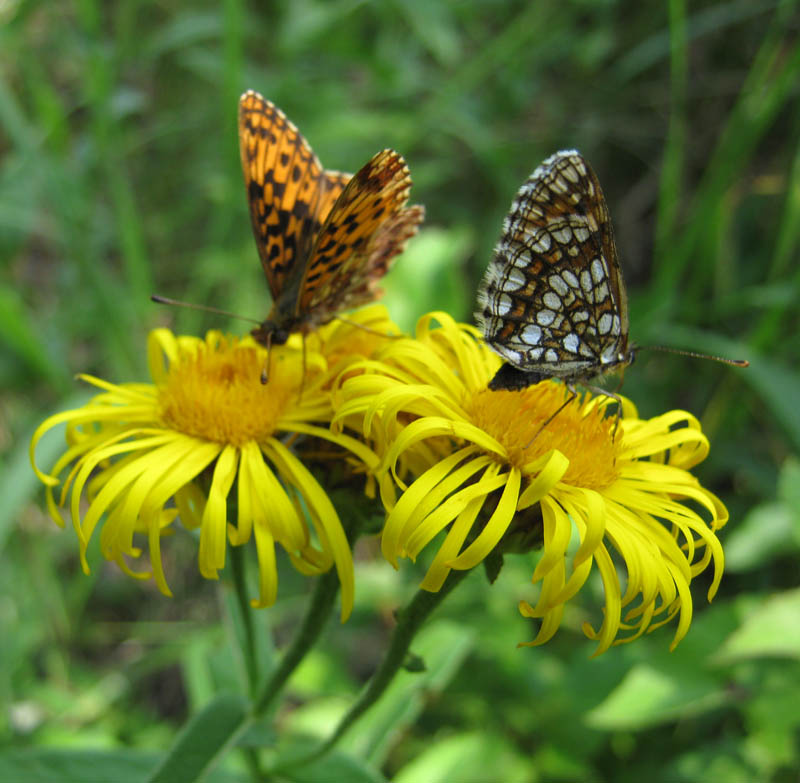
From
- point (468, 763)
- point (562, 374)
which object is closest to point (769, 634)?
point (468, 763)

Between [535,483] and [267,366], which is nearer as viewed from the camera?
[535,483]

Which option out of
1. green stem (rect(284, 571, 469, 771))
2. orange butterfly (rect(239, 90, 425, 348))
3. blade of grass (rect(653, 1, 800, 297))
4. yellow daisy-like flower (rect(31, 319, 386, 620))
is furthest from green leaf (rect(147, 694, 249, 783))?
blade of grass (rect(653, 1, 800, 297))

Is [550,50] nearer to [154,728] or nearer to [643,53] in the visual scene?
[643,53]

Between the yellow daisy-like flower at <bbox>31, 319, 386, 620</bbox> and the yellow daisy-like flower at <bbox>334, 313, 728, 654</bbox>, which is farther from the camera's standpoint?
the yellow daisy-like flower at <bbox>31, 319, 386, 620</bbox>

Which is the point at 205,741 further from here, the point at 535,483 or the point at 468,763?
the point at 468,763

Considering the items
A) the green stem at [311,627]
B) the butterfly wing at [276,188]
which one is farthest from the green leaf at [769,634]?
the butterfly wing at [276,188]

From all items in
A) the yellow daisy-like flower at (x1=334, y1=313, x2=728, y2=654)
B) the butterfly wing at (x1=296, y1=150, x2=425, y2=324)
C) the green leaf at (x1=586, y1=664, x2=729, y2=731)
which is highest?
the butterfly wing at (x1=296, y1=150, x2=425, y2=324)

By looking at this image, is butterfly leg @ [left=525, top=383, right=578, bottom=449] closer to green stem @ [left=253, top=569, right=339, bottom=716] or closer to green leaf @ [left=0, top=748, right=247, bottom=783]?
green stem @ [left=253, top=569, right=339, bottom=716]

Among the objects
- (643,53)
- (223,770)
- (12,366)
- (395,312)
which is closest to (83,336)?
(12,366)

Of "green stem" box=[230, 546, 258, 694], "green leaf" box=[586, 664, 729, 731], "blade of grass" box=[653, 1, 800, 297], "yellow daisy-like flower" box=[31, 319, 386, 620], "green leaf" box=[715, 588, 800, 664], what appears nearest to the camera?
"yellow daisy-like flower" box=[31, 319, 386, 620]
